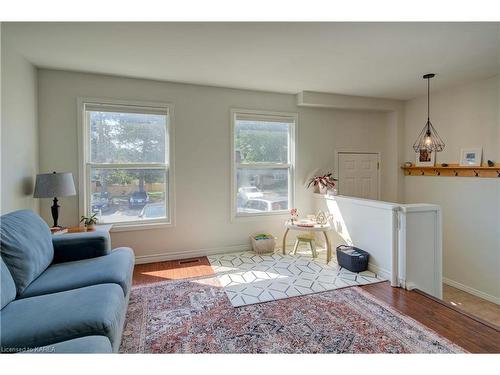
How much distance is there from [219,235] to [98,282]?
7.04ft

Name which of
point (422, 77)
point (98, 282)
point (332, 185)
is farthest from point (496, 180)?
point (98, 282)

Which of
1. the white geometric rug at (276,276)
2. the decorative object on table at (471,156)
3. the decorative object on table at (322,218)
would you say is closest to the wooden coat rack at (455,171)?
the decorative object on table at (471,156)

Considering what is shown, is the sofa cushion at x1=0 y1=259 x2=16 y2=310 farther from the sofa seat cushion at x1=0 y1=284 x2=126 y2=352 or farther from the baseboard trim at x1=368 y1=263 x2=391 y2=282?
the baseboard trim at x1=368 y1=263 x2=391 y2=282

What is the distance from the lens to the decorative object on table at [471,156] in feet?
11.9

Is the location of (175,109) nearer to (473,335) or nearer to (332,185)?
(332,185)

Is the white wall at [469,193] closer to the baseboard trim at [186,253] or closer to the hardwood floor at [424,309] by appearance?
the hardwood floor at [424,309]

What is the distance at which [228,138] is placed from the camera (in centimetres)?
390

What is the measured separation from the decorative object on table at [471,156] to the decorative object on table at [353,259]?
212cm

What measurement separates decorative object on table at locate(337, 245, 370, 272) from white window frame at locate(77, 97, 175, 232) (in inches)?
90.2

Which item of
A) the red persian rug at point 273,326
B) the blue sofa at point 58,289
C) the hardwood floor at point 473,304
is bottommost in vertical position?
the hardwood floor at point 473,304

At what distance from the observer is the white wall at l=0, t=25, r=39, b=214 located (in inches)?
94.3

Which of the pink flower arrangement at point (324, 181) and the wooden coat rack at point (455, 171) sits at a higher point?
the wooden coat rack at point (455, 171)

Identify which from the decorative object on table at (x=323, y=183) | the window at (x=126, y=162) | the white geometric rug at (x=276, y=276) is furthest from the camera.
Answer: the decorative object on table at (x=323, y=183)
